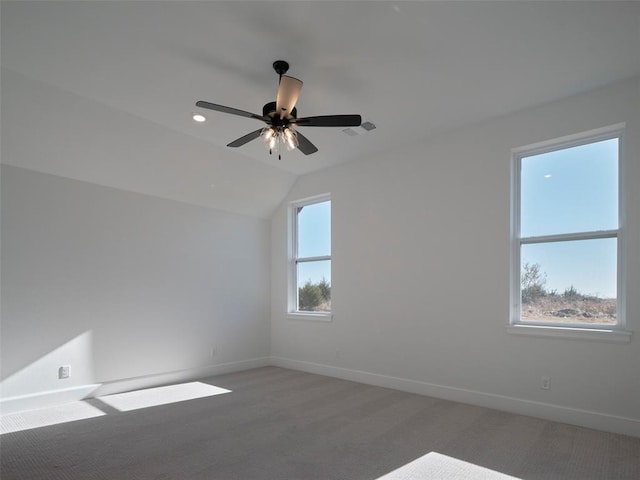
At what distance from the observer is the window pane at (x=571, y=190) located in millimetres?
3336

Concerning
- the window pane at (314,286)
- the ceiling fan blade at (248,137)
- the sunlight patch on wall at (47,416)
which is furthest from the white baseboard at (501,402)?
the ceiling fan blade at (248,137)

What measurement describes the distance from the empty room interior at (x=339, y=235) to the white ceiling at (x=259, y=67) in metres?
0.02

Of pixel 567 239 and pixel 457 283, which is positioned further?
pixel 457 283

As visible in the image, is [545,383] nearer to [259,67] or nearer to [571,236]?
[571,236]

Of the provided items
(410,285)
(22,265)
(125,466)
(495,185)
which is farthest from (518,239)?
(22,265)

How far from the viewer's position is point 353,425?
329 cm

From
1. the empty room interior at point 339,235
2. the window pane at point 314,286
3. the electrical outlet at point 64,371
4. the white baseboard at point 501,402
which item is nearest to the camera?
the empty room interior at point 339,235

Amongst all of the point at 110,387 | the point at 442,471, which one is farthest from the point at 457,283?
the point at 110,387

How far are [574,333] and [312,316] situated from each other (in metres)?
3.24

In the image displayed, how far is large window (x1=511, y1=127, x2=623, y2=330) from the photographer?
3.29 meters

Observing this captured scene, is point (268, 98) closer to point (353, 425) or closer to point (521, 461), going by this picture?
point (353, 425)

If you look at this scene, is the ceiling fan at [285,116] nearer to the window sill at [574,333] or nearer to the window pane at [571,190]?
the window pane at [571,190]

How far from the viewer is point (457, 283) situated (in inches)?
160

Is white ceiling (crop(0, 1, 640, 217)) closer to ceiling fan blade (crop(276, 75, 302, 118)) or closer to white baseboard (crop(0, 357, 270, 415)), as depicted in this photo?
ceiling fan blade (crop(276, 75, 302, 118))
